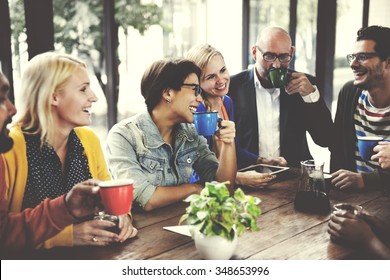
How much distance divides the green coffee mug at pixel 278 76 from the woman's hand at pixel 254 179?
633 mm

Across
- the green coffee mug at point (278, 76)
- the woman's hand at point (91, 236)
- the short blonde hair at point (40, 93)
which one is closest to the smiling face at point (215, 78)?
the green coffee mug at point (278, 76)

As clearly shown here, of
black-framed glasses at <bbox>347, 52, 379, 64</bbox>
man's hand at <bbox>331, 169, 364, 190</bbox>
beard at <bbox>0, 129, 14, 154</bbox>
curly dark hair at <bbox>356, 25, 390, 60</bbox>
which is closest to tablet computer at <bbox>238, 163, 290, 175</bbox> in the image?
man's hand at <bbox>331, 169, 364, 190</bbox>

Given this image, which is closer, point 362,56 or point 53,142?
point 53,142

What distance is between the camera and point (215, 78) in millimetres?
2518

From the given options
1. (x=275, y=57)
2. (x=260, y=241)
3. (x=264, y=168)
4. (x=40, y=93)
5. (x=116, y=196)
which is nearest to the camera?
(x=116, y=196)

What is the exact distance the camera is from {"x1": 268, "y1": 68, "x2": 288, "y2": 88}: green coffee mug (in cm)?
247

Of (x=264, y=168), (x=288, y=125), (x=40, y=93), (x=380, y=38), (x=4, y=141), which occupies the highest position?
(x=380, y=38)

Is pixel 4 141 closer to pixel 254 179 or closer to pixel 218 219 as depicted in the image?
pixel 218 219

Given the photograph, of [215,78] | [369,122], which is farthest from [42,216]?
[369,122]

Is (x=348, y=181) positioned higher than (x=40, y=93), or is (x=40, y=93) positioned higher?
(x=40, y=93)

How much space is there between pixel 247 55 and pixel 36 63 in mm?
3062

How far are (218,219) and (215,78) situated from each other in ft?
4.49

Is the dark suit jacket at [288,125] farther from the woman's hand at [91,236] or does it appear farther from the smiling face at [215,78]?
the woman's hand at [91,236]

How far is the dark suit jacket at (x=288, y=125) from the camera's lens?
2.86 meters
